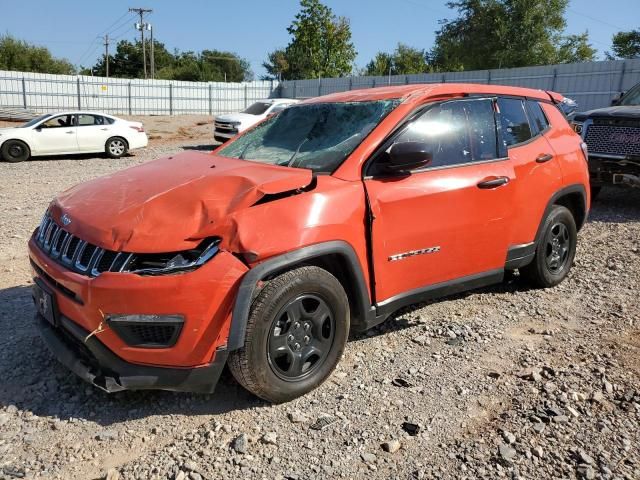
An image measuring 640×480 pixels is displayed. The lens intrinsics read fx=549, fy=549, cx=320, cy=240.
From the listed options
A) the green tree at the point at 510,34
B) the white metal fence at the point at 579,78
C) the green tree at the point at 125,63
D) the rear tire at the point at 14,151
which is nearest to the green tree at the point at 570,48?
the green tree at the point at 510,34

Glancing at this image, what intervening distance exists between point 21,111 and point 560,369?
95.8 feet

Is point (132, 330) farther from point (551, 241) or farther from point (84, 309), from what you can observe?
point (551, 241)

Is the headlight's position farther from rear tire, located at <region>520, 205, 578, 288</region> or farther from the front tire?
rear tire, located at <region>520, 205, 578, 288</region>

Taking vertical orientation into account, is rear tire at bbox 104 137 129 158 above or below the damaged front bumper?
above

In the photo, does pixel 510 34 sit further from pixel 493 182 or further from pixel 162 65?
pixel 162 65

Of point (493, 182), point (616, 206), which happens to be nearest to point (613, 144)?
point (616, 206)

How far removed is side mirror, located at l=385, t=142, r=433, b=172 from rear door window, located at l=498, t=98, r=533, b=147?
4.09 ft

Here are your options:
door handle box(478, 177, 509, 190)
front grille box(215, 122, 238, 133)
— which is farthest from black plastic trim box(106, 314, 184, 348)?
front grille box(215, 122, 238, 133)

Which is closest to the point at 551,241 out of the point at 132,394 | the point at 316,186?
the point at 316,186

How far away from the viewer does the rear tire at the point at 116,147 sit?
602 inches

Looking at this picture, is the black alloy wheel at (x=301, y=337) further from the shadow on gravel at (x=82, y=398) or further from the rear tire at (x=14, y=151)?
the rear tire at (x=14, y=151)

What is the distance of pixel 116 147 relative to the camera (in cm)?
1545

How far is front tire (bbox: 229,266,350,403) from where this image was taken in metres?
2.79

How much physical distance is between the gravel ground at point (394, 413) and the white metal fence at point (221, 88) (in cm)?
1789
